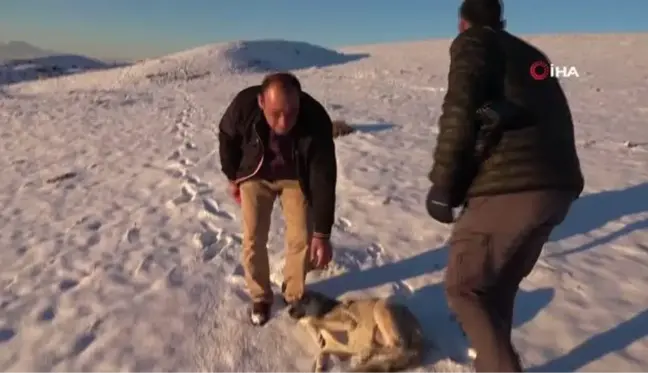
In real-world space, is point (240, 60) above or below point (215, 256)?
below

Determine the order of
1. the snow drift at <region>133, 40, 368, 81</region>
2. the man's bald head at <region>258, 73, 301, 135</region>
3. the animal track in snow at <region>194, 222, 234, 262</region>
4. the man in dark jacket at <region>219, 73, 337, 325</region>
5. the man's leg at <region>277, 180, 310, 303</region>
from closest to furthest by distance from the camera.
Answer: the man's bald head at <region>258, 73, 301, 135</region> → the man in dark jacket at <region>219, 73, 337, 325</region> → the man's leg at <region>277, 180, 310, 303</region> → the animal track in snow at <region>194, 222, 234, 262</region> → the snow drift at <region>133, 40, 368, 81</region>

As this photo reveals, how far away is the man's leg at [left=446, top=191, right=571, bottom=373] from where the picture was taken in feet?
8.86

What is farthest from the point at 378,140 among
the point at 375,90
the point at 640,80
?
the point at 640,80

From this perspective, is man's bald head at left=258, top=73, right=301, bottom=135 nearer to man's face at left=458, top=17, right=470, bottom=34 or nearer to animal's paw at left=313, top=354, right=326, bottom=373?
man's face at left=458, top=17, right=470, bottom=34

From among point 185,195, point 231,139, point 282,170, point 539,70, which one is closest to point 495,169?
point 539,70

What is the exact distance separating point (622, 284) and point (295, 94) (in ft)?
10.1

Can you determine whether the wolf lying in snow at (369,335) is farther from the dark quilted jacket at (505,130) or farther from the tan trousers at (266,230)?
the dark quilted jacket at (505,130)

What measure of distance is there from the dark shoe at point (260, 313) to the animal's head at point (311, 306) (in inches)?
6.3

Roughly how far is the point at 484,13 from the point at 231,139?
74.5 inches

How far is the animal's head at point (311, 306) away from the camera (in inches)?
160

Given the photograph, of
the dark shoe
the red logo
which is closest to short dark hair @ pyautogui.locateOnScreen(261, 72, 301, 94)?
the red logo

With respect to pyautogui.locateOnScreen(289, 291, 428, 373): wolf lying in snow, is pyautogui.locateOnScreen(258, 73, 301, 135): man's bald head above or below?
above

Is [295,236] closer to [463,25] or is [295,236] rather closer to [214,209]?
[463,25]

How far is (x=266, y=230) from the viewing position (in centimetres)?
419
